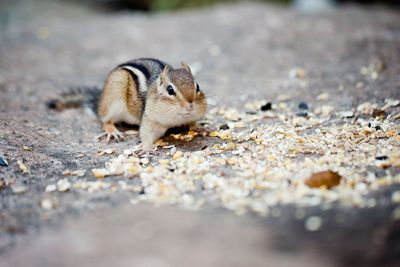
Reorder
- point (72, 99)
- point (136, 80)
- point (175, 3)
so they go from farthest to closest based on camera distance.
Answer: point (175, 3) < point (72, 99) < point (136, 80)

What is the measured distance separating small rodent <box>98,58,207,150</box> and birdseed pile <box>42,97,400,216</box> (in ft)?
0.86

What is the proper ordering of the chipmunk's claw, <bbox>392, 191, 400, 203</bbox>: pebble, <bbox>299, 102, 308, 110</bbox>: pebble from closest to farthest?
<bbox>392, 191, 400, 203</bbox>: pebble, the chipmunk's claw, <bbox>299, 102, 308, 110</bbox>: pebble

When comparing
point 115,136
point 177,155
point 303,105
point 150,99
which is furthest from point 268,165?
point 303,105

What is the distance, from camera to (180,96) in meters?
4.73

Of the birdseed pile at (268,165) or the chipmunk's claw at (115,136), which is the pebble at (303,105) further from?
the chipmunk's claw at (115,136)

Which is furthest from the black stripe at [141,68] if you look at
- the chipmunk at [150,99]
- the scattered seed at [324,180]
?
the scattered seed at [324,180]

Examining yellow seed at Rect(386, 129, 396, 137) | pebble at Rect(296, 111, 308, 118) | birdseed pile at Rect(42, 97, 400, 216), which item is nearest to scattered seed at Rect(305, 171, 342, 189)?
birdseed pile at Rect(42, 97, 400, 216)

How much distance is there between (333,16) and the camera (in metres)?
10.4

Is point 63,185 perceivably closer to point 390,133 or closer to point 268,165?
point 268,165

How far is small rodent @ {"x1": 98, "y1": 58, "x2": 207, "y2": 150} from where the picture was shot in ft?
15.6

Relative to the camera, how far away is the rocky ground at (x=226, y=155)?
3188mm

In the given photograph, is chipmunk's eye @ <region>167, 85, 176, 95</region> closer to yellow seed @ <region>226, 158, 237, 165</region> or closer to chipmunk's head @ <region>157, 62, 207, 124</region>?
chipmunk's head @ <region>157, 62, 207, 124</region>

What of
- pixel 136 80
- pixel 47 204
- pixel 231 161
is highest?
pixel 136 80

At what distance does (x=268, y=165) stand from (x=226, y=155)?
0.50 metres
